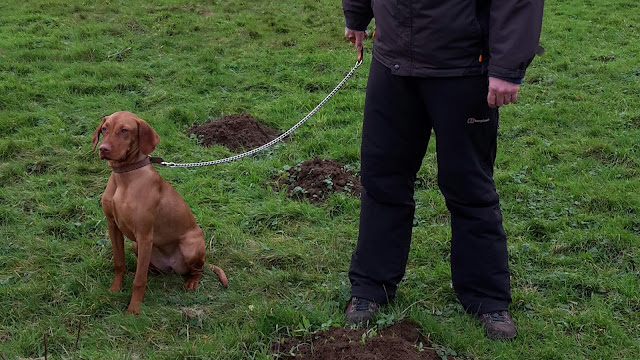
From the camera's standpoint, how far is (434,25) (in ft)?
10.3

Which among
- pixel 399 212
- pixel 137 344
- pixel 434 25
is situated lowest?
pixel 137 344

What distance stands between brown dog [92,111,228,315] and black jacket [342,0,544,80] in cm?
156

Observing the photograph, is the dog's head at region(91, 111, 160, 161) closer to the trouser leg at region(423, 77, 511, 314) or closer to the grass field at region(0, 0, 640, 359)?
the grass field at region(0, 0, 640, 359)

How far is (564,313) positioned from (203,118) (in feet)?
15.4

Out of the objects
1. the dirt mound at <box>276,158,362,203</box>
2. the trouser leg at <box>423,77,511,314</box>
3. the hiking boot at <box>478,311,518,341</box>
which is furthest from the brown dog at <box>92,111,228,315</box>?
the hiking boot at <box>478,311,518,341</box>

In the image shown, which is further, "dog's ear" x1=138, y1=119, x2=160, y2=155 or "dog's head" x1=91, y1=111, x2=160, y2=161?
"dog's ear" x1=138, y1=119, x2=160, y2=155

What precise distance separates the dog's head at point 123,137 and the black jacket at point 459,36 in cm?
148

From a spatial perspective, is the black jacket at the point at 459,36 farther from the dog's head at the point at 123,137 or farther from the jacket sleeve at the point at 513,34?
Answer: the dog's head at the point at 123,137

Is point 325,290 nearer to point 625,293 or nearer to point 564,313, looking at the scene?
point 564,313

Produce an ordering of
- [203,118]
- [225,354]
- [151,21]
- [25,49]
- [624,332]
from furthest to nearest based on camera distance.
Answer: [151,21] < [25,49] < [203,118] < [624,332] < [225,354]

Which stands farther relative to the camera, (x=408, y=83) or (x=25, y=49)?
(x=25, y=49)

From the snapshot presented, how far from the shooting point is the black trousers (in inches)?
130

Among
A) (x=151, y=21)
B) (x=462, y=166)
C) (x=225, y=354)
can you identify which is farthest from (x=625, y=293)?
(x=151, y=21)

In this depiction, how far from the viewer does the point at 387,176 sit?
3.66m
